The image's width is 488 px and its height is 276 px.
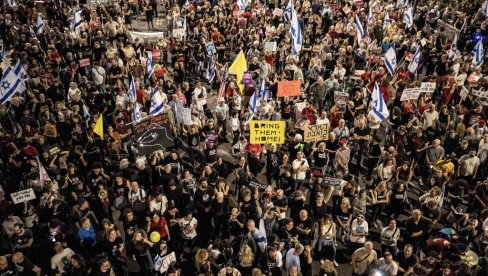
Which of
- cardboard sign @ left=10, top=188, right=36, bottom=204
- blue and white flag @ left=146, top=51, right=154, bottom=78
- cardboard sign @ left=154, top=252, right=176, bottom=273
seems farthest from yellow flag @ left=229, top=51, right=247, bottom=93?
cardboard sign @ left=154, top=252, right=176, bottom=273

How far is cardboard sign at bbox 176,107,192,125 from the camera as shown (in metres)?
12.7

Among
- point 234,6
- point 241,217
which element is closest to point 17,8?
point 234,6

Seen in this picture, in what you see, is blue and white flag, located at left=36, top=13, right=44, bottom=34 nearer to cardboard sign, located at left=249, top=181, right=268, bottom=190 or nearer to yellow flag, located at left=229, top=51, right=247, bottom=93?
yellow flag, located at left=229, top=51, right=247, bottom=93

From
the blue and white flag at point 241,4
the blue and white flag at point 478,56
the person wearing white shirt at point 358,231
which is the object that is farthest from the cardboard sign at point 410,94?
the blue and white flag at point 241,4

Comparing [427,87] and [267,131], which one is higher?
[427,87]

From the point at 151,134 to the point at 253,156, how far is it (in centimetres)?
264

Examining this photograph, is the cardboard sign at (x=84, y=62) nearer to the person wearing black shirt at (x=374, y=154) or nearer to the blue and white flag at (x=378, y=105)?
the blue and white flag at (x=378, y=105)

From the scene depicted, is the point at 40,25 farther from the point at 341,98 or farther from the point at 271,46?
the point at 341,98

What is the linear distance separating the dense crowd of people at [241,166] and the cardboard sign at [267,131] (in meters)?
0.33

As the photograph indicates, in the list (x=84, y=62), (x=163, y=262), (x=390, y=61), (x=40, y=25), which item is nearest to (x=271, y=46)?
(x=390, y=61)

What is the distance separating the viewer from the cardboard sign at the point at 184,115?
12672 millimetres

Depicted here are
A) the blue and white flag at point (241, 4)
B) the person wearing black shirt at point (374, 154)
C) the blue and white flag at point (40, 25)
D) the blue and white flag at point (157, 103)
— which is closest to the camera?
the person wearing black shirt at point (374, 154)

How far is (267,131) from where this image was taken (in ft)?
37.3

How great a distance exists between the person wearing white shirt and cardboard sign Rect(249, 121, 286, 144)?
282 cm
